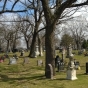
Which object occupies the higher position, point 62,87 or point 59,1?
point 59,1

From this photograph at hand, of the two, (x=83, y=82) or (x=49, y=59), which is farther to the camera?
(x=49, y=59)

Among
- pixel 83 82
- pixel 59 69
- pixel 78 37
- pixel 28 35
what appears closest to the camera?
pixel 83 82

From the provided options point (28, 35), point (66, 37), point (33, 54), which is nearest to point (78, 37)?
point (66, 37)

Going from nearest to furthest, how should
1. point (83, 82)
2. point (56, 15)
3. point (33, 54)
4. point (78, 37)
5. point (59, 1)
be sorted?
point (83, 82) → point (56, 15) → point (59, 1) → point (33, 54) → point (78, 37)

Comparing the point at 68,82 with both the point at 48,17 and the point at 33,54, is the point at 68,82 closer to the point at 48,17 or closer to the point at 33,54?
the point at 48,17

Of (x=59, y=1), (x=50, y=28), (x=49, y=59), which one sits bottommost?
(x=49, y=59)

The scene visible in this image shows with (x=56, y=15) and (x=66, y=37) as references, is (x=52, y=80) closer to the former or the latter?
(x=56, y=15)

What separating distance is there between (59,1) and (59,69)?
468 cm

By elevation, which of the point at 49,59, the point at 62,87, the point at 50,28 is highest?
the point at 50,28

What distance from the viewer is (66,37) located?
85.1 m

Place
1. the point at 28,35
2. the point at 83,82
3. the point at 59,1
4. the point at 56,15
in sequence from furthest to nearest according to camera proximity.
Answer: the point at 28,35 < the point at 59,1 < the point at 56,15 < the point at 83,82

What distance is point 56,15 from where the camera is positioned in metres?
12.1

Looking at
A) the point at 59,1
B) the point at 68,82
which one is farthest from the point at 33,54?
the point at 68,82

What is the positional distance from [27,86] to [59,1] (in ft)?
19.9
